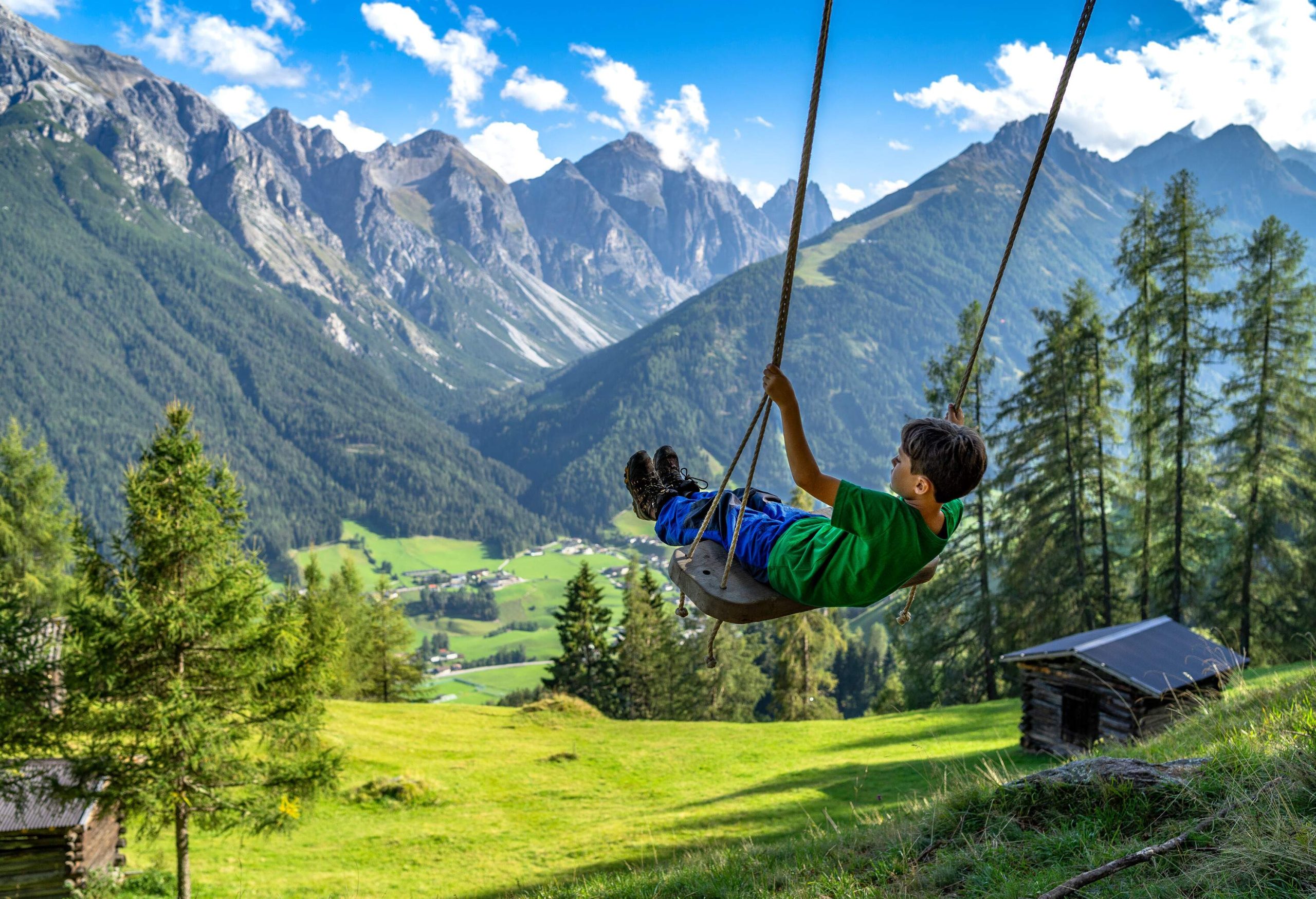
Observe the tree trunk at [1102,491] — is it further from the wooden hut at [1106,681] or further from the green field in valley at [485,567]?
the green field in valley at [485,567]

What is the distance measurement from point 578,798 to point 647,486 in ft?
62.5

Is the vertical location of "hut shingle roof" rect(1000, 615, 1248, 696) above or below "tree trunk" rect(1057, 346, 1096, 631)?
below

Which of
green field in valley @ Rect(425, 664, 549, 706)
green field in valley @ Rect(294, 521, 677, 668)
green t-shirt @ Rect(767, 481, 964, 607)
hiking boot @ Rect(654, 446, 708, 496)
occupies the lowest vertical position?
green field in valley @ Rect(425, 664, 549, 706)

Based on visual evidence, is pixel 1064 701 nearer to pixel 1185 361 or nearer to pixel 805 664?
pixel 1185 361

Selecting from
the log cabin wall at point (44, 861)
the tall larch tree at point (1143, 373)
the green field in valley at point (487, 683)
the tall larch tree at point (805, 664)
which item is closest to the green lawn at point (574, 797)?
the log cabin wall at point (44, 861)

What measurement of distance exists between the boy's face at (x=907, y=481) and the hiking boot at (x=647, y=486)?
6.24 feet

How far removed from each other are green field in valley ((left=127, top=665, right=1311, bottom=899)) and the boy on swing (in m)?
4.37

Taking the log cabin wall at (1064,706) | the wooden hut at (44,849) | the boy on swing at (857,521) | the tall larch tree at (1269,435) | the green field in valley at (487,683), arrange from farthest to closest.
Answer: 1. the green field in valley at (487,683)
2. the tall larch tree at (1269,435)
3. the log cabin wall at (1064,706)
4. the wooden hut at (44,849)
5. the boy on swing at (857,521)

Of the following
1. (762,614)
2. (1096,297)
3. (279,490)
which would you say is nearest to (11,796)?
(762,614)

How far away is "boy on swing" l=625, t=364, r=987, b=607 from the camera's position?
10.6 ft

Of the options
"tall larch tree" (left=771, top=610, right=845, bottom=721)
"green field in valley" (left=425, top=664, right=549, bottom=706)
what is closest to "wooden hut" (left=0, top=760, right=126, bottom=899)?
"tall larch tree" (left=771, top=610, right=845, bottom=721)

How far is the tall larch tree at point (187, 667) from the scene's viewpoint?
11570 mm

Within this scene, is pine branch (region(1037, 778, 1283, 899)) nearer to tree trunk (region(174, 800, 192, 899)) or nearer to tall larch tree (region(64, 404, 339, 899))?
tall larch tree (region(64, 404, 339, 899))

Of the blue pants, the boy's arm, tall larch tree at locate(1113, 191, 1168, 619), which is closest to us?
the boy's arm
